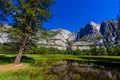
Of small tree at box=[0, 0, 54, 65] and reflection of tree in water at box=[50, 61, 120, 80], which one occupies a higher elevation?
small tree at box=[0, 0, 54, 65]

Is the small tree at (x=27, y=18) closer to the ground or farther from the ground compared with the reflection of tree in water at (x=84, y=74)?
farther from the ground

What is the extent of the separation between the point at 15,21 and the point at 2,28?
2.35 m

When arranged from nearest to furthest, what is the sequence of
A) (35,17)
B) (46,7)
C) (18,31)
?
(18,31), (35,17), (46,7)

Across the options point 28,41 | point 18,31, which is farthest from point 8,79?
point 28,41

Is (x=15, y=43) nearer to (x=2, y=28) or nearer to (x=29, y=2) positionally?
(x=2, y=28)

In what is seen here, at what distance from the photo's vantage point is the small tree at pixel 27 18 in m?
28.6

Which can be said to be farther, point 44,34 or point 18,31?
point 44,34

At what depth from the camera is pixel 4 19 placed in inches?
1296

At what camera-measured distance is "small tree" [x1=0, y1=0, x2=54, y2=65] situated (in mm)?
28609

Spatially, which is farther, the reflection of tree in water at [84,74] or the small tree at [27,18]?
the small tree at [27,18]

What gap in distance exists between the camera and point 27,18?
98.5 ft

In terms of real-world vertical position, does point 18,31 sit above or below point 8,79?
above

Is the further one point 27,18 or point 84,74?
point 27,18

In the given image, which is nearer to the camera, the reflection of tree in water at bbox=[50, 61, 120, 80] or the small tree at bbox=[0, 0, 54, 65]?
the reflection of tree in water at bbox=[50, 61, 120, 80]
